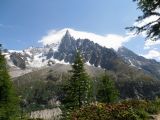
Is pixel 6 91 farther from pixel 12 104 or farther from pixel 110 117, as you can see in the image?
pixel 110 117

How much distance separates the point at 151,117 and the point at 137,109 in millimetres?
951

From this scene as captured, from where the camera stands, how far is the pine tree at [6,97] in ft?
140

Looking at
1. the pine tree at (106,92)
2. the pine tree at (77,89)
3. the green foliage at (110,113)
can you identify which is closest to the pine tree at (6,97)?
the pine tree at (77,89)

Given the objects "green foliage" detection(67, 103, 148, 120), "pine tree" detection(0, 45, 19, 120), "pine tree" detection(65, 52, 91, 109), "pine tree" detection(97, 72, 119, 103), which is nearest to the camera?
"green foliage" detection(67, 103, 148, 120)

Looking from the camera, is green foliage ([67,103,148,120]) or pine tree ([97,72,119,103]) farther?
pine tree ([97,72,119,103])

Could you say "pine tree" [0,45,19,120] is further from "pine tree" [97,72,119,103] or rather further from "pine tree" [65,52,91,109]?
"pine tree" [97,72,119,103]

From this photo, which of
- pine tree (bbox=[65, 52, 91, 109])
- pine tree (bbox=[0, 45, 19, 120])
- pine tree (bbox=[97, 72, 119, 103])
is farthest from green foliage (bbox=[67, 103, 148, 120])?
pine tree (bbox=[97, 72, 119, 103])

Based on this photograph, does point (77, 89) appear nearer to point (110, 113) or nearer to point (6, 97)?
point (6, 97)

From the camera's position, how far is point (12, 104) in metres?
45.1

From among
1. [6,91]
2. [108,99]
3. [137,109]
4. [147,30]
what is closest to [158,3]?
[147,30]

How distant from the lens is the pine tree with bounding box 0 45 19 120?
42781 millimetres

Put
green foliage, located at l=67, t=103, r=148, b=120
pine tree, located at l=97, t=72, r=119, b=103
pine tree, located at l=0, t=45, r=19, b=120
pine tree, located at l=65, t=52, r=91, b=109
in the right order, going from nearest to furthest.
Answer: green foliage, located at l=67, t=103, r=148, b=120
pine tree, located at l=0, t=45, r=19, b=120
pine tree, located at l=65, t=52, r=91, b=109
pine tree, located at l=97, t=72, r=119, b=103

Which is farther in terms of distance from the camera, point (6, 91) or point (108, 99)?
point (108, 99)

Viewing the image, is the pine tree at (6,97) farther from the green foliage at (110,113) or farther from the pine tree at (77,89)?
the green foliage at (110,113)
